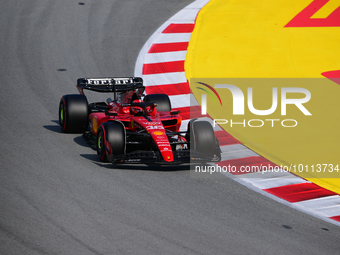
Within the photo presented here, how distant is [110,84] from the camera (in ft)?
35.1

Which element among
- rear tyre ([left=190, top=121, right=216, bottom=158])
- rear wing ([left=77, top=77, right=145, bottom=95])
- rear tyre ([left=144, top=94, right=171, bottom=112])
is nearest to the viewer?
rear tyre ([left=190, top=121, right=216, bottom=158])

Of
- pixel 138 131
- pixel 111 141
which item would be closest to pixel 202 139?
pixel 138 131

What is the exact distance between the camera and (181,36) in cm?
1579

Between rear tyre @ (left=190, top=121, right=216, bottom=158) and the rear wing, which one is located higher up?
the rear wing

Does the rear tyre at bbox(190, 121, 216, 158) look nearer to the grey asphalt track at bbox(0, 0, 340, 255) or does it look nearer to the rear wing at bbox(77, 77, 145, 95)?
the grey asphalt track at bbox(0, 0, 340, 255)

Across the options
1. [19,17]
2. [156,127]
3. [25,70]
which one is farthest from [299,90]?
[19,17]

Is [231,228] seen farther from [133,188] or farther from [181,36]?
[181,36]

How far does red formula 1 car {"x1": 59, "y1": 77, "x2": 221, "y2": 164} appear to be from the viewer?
26.8 ft

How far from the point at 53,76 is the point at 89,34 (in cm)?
314

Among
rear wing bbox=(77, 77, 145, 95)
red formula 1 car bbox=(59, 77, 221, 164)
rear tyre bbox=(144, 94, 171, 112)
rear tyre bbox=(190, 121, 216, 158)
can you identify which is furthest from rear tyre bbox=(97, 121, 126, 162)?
rear wing bbox=(77, 77, 145, 95)

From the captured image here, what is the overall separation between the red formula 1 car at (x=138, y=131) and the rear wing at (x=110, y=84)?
424 millimetres

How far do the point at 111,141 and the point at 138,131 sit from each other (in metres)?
0.76

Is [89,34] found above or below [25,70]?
above

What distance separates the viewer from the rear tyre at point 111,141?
8.19 m
